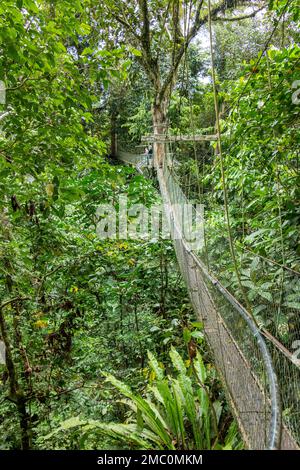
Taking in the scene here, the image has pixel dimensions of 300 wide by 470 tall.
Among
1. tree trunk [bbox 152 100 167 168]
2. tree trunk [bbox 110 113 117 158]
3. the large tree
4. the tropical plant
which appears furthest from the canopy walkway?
tree trunk [bbox 110 113 117 158]

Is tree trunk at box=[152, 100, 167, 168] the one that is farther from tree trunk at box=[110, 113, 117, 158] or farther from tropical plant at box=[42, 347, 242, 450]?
tree trunk at box=[110, 113, 117, 158]

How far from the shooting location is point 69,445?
2004mm

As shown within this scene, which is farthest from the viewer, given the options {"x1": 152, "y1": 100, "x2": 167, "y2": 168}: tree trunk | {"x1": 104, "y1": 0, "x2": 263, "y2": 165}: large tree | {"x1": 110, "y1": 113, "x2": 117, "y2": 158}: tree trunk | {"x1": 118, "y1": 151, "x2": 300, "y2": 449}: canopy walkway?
{"x1": 110, "y1": 113, "x2": 117, "y2": 158}: tree trunk

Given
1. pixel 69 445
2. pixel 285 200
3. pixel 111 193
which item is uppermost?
pixel 111 193

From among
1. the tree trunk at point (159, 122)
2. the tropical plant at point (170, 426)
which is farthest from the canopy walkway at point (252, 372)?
the tree trunk at point (159, 122)

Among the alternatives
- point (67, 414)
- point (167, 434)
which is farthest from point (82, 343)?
point (167, 434)

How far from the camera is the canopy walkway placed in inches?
33.7

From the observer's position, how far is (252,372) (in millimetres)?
1136

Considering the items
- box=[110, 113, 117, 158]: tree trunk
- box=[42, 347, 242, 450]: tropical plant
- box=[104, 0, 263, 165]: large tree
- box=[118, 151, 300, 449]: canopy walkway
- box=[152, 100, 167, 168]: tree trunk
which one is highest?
box=[110, 113, 117, 158]: tree trunk

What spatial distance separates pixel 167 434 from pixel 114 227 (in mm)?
2245

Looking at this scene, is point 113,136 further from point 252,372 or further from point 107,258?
point 252,372

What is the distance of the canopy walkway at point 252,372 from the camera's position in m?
0.86

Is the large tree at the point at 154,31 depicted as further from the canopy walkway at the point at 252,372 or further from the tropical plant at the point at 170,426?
the tropical plant at the point at 170,426

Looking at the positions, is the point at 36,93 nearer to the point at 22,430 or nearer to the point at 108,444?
the point at 108,444
